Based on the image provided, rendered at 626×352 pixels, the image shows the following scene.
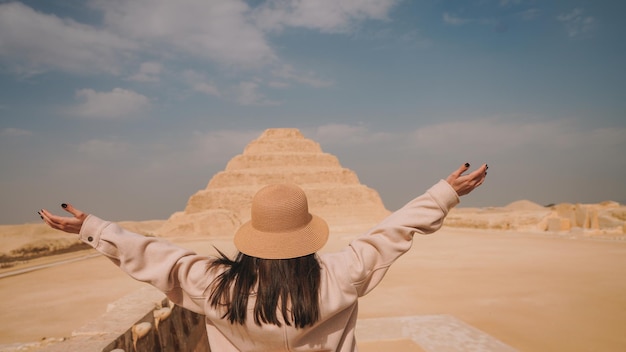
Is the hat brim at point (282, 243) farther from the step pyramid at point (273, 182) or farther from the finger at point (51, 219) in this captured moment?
the step pyramid at point (273, 182)

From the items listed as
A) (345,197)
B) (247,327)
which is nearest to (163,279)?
(247,327)

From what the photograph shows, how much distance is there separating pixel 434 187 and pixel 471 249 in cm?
1727

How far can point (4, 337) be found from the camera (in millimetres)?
6965

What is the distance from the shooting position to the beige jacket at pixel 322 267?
1.59 meters

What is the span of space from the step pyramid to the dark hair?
31.2 meters

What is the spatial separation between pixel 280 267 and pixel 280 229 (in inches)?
5.7

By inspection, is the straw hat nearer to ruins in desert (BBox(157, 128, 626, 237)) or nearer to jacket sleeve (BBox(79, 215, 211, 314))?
jacket sleeve (BBox(79, 215, 211, 314))

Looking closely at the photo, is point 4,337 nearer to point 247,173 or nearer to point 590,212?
point 590,212

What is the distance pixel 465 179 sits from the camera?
1689 millimetres

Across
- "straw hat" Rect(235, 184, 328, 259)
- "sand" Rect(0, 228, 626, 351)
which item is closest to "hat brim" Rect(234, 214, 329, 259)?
"straw hat" Rect(235, 184, 328, 259)

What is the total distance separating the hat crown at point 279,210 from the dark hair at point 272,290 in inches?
5.0

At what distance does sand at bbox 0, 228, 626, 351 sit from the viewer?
6.14m

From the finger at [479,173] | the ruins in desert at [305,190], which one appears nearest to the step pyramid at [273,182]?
the ruins in desert at [305,190]

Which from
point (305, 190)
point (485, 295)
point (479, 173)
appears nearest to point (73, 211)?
point (479, 173)
